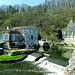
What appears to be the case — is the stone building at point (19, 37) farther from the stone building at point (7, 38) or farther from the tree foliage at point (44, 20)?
the tree foliage at point (44, 20)

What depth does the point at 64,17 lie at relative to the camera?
71250 millimetres

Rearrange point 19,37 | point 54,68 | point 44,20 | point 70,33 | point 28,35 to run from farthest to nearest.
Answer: point 44,20 < point 70,33 < point 28,35 < point 19,37 < point 54,68

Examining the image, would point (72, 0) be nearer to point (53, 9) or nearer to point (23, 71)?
point (53, 9)

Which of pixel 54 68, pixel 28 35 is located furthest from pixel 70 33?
pixel 54 68

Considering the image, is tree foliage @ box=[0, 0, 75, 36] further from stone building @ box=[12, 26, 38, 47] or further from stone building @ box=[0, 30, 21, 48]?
stone building @ box=[0, 30, 21, 48]

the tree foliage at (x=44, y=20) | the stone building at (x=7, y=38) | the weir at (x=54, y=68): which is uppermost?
the tree foliage at (x=44, y=20)

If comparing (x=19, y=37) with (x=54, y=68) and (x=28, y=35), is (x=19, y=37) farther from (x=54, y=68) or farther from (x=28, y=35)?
(x=54, y=68)

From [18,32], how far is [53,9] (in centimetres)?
6530

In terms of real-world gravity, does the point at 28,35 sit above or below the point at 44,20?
below

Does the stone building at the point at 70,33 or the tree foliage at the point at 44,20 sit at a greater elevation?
the tree foliage at the point at 44,20

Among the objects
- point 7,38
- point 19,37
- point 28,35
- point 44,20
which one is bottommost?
point 7,38

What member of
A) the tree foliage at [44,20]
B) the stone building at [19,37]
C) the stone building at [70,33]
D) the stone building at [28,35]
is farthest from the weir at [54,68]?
the tree foliage at [44,20]

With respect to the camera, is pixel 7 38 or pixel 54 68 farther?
pixel 7 38

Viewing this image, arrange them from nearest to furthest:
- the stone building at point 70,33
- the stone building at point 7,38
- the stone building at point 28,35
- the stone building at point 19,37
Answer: the stone building at point 7,38 < the stone building at point 19,37 < the stone building at point 28,35 < the stone building at point 70,33
